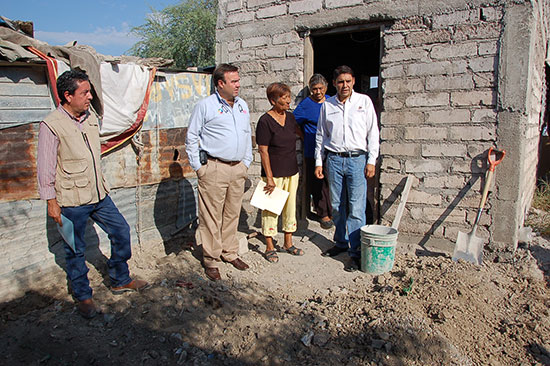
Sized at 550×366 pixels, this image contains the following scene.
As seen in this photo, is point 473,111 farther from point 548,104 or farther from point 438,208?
point 548,104

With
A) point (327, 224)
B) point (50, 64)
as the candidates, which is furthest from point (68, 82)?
point (327, 224)

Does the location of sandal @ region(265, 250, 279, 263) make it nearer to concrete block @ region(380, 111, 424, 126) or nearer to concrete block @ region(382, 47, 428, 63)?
concrete block @ region(380, 111, 424, 126)

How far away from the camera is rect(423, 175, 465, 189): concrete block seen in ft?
14.4

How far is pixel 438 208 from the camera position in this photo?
14.9 ft

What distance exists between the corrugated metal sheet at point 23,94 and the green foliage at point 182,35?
11.2 m

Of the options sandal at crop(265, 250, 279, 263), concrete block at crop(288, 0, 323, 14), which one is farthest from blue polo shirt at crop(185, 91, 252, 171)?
concrete block at crop(288, 0, 323, 14)

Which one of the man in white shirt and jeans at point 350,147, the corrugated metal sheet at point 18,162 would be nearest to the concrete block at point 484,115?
the man in white shirt and jeans at point 350,147

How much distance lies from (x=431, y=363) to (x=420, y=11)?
11.7 ft

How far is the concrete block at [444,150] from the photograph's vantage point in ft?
14.3

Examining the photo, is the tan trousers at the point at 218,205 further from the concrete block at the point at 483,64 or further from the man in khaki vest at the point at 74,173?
the concrete block at the point at 483,64

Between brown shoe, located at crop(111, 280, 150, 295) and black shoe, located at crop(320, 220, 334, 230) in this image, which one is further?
black shoe, located at crop(320, 220, 334, 230)

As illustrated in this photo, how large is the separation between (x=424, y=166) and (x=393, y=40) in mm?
1483

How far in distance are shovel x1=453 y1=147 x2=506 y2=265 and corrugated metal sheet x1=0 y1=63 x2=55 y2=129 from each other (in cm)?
449

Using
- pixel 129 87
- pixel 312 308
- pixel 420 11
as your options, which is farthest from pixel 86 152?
pixel 420 11
